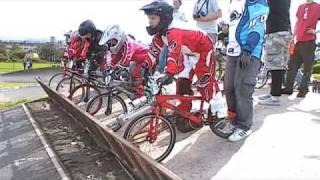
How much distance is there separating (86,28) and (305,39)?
186 inches

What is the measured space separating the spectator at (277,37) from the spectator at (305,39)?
0.91 m

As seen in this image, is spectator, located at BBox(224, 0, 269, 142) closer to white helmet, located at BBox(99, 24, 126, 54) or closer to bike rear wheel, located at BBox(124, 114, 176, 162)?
bike rear wheel, located at BBox(124, 114, 176, 162)

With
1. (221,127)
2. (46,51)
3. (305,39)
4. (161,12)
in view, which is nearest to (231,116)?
(221,127)

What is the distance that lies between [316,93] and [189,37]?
5341 millimetres

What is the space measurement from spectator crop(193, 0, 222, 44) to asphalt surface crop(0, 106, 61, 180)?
134 inches

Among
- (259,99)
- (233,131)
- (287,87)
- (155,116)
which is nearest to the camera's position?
(155,116)

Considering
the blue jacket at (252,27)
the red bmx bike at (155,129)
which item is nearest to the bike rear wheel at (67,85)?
the red bmx bike at (155,129)

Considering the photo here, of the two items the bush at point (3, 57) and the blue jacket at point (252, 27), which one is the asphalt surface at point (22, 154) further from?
the bush at point (3, 57)

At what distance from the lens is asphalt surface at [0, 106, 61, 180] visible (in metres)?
6.82

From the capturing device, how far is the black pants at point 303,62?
30.0 ft

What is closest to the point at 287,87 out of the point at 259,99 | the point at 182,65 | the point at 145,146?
the point at 259,99

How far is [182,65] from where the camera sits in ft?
22.8

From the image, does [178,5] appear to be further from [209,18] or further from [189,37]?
[189,37]

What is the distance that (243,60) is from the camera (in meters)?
5.98
